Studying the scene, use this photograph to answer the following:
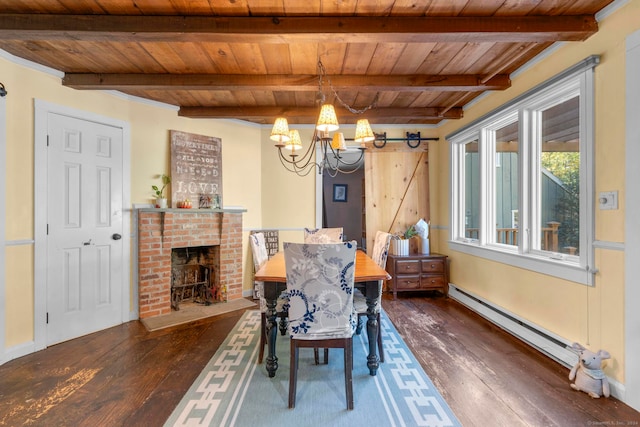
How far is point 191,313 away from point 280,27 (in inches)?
118

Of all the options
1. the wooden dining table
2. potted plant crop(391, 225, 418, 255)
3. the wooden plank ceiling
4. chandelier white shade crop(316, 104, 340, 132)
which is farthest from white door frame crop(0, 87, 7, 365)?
potted plant crop(391, 225, 418, 255)

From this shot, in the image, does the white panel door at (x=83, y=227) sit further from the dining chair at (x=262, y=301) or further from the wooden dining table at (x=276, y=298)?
the wooden dining table at (x=276, y=298)

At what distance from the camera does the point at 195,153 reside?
374cm

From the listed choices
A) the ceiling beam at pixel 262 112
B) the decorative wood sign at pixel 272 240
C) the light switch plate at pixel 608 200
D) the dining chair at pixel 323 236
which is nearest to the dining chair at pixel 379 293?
the dining chair at pixel 323 236

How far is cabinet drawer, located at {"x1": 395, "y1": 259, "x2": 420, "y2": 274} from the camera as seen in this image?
155 inches

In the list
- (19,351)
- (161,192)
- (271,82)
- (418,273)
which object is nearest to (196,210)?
(161,192)

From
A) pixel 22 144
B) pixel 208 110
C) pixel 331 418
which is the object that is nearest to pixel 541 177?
pixel 331 418

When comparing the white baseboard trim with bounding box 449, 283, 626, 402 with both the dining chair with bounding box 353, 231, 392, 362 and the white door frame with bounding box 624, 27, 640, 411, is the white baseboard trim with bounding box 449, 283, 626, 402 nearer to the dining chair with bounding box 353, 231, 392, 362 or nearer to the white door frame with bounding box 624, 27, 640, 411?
the white door frame with bounding box 624, 27, 640, 411

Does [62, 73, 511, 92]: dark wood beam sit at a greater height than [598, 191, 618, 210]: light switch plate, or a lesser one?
greater

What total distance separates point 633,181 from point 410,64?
5.75 feet

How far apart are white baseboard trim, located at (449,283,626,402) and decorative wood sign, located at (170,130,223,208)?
3331 mm

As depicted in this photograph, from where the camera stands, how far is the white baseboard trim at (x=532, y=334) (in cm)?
213

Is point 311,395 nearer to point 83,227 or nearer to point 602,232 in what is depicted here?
point 602,232

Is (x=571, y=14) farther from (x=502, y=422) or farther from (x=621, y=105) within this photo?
(x=502, y=422)
